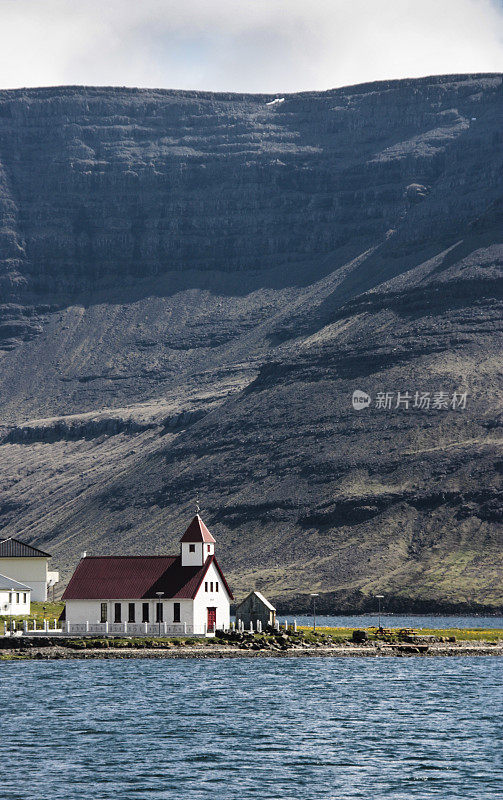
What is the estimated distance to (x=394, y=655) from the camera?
12050 cm

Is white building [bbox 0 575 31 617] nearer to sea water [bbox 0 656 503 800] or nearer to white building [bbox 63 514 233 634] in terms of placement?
white building [bbox 63 514 233 634]

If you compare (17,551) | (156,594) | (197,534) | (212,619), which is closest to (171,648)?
(156,594)

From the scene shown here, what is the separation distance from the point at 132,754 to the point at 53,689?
26121 millimetres

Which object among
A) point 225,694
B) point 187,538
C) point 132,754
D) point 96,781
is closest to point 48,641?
point 187,538

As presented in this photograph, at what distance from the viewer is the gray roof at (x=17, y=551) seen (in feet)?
468

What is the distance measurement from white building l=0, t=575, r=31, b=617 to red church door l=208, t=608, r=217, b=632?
764 inches

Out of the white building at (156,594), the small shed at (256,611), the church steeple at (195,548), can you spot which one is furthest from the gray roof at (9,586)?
the small shed at (256,611)

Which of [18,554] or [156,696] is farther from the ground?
[18,554]

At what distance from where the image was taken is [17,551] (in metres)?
144

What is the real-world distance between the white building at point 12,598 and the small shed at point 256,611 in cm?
1955

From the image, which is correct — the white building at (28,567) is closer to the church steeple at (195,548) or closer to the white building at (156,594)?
the white building at (156,594)

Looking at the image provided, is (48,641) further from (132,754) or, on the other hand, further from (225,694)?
(132,754)

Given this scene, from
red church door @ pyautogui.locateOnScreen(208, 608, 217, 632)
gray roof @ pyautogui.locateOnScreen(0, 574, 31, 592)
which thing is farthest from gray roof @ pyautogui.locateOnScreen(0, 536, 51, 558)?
red church door @ pyautogui.locateOnScreen(208, 608, 217, 632)

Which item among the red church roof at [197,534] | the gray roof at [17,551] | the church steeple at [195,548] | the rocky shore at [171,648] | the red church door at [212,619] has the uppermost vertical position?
the gray roof at [17,551]
